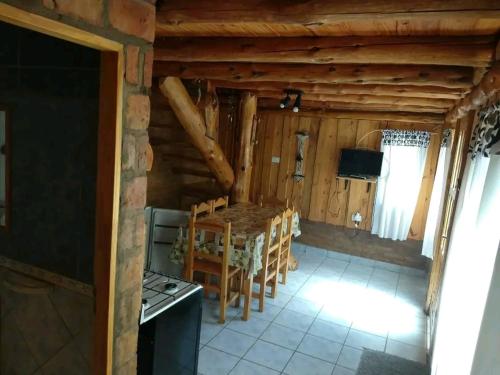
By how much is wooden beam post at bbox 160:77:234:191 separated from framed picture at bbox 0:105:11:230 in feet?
6.64

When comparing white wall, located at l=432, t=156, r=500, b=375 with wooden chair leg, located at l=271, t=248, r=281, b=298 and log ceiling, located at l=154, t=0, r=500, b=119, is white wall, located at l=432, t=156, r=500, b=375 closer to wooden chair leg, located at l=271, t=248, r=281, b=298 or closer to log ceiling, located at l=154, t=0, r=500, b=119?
log ceiling, located at l=154, t=0, r=500, b=119

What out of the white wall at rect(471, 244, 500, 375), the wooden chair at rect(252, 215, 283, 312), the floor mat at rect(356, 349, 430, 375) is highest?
the white wall at rect(471, 244, 500, 375)

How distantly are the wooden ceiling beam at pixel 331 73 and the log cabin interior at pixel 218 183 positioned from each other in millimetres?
14

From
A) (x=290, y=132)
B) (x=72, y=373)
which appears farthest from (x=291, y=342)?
(x=290, y=132)

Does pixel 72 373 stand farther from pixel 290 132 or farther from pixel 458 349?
pixel 290 132

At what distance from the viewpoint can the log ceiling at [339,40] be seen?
1447 millimetres

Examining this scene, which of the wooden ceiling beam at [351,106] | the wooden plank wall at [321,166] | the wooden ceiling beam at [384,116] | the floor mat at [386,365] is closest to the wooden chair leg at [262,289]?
the floor mat at [386,365]

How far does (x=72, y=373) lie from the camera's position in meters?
1.48

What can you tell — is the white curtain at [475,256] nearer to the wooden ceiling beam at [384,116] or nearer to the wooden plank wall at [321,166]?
the wooden ceiling beam at [384,116]

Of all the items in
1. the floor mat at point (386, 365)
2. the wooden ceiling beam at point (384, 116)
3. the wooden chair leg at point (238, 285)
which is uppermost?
the wooden ceiling beam at point (384, 116)

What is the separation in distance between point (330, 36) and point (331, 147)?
3397 mm

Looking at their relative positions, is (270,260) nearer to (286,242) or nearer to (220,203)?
(286,242)

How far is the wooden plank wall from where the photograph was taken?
5.13m

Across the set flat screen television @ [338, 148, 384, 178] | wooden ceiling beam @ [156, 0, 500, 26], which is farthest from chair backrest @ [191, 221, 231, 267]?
flat screen television @ [338, 148, 384, 178]
